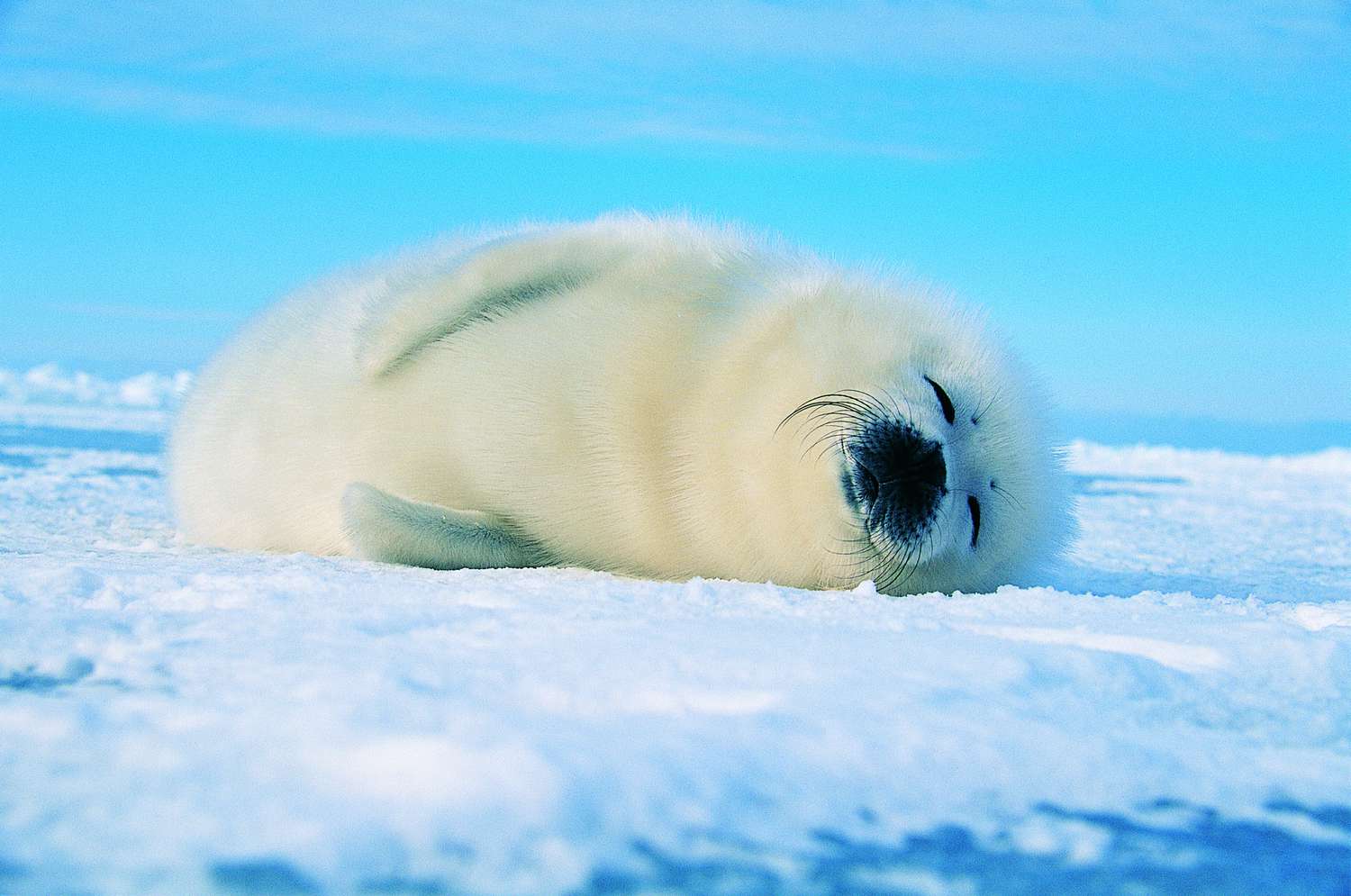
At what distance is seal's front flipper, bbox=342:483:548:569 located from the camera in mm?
3414

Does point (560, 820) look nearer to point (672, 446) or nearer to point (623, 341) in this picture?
point (672, 446)

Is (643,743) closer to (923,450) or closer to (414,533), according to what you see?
(923,450)

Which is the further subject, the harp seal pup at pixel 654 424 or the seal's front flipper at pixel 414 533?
the seal's front flipper at pixel 414 533

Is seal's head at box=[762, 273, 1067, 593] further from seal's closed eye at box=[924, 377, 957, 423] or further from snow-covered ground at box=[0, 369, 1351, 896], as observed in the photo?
snow-covered ground at box=[0, 369, 1351, 896]

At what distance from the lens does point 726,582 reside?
9.82 feet

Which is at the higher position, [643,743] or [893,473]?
[893,473]

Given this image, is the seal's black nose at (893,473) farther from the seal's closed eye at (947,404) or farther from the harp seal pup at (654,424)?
the seal's closed eye at (947,404)

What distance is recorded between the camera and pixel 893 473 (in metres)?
2.90

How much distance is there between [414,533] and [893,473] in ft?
4.48

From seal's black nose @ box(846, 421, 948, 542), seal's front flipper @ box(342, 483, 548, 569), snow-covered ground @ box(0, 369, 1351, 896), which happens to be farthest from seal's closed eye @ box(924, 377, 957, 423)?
seal's front flipper @ box(342, 483, 548, 569)

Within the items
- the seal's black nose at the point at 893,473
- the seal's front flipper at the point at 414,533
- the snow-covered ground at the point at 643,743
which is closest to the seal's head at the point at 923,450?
the seal's black nose at the point at 893,473

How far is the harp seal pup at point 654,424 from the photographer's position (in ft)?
10.0

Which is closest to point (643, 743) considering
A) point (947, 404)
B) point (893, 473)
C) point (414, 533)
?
point (893, 473)

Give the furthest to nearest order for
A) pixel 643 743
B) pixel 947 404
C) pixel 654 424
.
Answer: pixel 654 424 → pixel 947 404 → pixel 643 743
